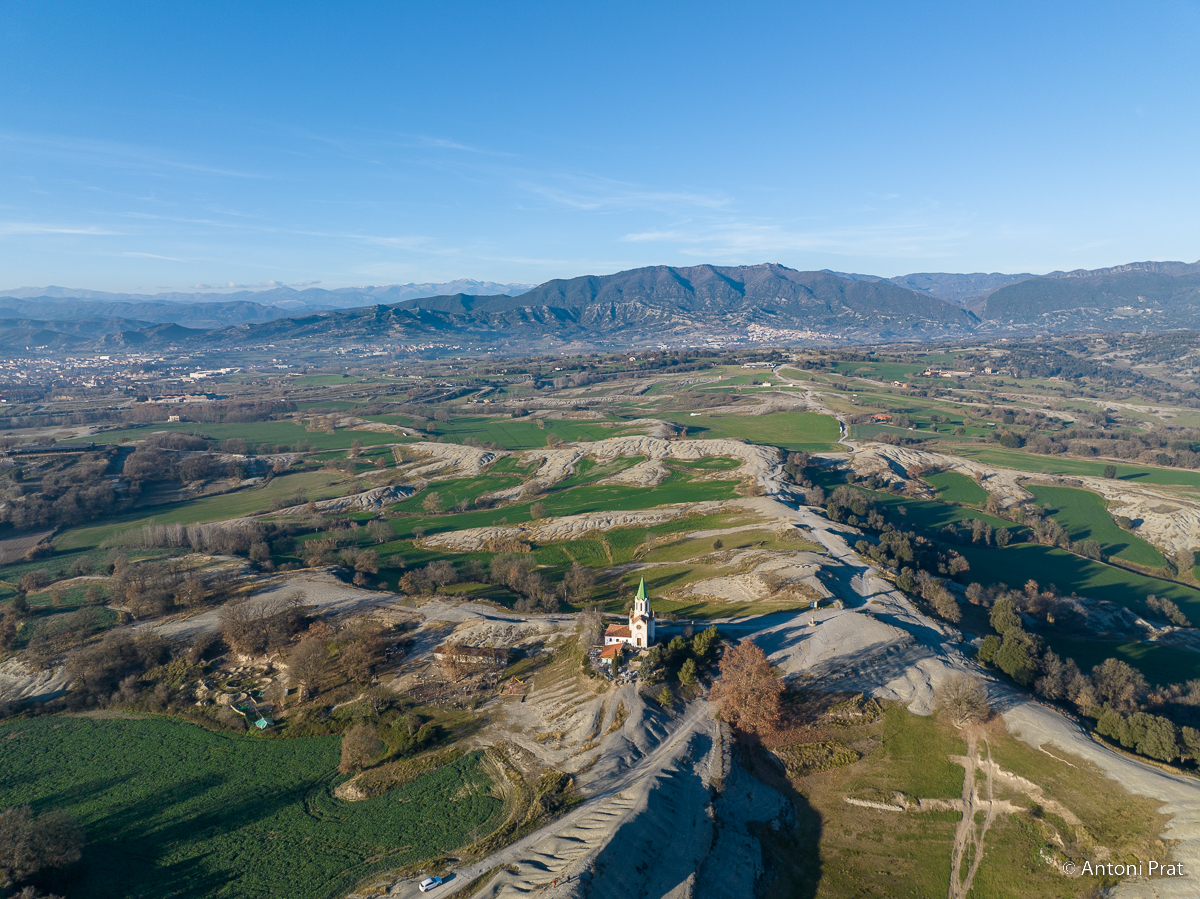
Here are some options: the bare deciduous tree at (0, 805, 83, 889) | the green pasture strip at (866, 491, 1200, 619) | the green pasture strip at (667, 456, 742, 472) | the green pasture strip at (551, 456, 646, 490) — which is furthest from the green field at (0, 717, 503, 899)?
the green pasture strip at (667, 456, 742, 472)

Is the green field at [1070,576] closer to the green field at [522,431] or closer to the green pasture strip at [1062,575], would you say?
the green pasture strip at [1062,575]

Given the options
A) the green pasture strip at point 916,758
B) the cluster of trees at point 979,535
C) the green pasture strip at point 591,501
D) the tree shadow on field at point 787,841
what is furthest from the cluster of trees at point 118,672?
the cluster of trees at point 979,535

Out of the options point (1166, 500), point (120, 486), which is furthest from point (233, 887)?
point (1166, 500)

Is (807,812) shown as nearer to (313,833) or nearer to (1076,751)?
(1076,751)

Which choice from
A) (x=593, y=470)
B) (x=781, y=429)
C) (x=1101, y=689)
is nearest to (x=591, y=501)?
(x=593, y=470)

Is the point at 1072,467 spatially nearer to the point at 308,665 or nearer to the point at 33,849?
the point at 308,665

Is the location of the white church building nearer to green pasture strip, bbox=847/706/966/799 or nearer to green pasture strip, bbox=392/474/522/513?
green pasture strip, bbox=847/706/966/799
